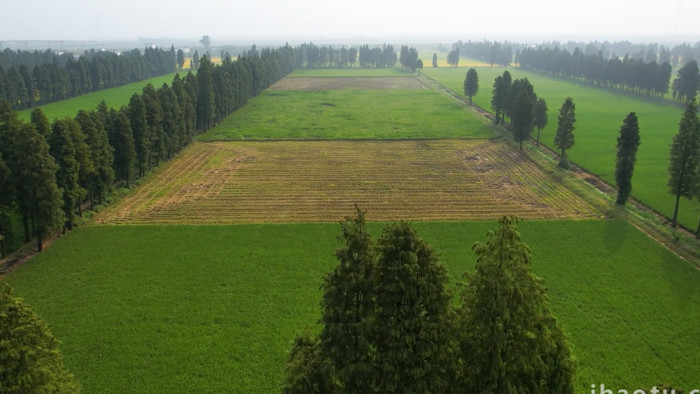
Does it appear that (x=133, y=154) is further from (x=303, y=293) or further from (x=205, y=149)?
(x=303, y=293)

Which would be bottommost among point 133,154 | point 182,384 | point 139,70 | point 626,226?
point 182,384

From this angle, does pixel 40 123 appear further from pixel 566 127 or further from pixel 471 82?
pixel 471 82

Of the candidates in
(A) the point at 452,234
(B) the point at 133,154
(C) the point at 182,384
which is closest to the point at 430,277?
(C) the point at 182,384

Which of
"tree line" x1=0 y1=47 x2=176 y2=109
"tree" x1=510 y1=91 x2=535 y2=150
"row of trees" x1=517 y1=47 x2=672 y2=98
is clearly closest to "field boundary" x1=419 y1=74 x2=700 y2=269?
"tree" x1=510 y1=91 x2=535 y2=150

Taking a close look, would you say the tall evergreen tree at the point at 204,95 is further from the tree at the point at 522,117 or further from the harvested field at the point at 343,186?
the tree at the point at 522,117

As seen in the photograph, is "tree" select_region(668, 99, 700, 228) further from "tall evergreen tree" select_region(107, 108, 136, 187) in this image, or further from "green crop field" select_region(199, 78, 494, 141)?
"tall evergreen tree" select_region(107, 108, 136, 187)

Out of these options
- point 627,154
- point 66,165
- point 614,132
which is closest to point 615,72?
point 614,132

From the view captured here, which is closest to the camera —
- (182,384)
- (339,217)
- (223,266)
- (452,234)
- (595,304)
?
(182,384)
